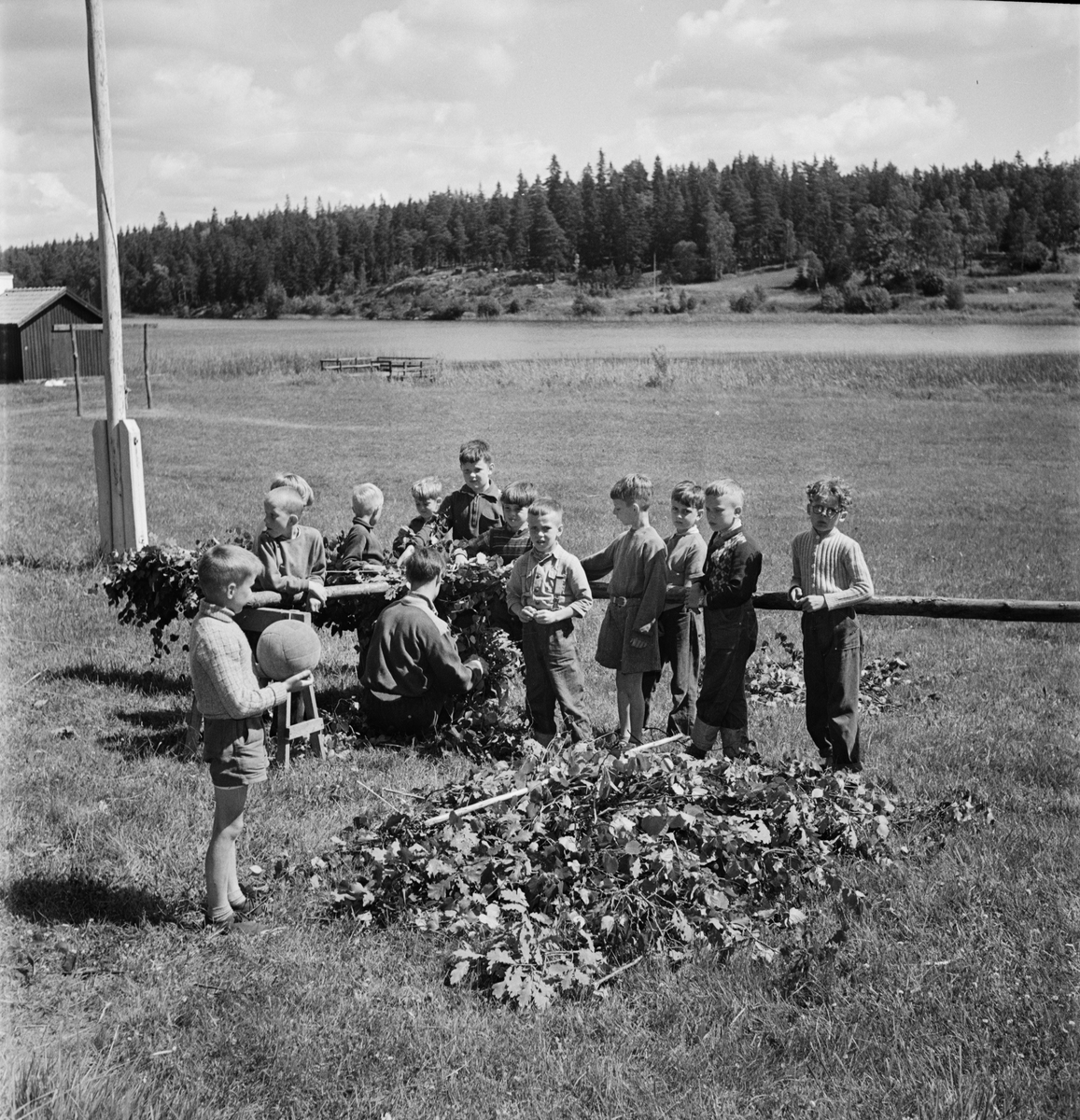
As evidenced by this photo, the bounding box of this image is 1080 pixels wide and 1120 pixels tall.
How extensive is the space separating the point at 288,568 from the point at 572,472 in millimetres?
18354

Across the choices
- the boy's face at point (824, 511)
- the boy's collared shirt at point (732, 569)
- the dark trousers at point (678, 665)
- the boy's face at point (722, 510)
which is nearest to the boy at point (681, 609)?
the dark trousers at point (678, 665)

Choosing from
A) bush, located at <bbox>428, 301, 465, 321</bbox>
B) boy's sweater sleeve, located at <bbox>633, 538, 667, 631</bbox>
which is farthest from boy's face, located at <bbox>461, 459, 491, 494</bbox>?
bush, located at <bbox>428, 301, 465, 321</bbox>

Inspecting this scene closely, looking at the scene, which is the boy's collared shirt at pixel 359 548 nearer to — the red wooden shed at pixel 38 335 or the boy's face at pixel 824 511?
the boy's face at pixel 824 511

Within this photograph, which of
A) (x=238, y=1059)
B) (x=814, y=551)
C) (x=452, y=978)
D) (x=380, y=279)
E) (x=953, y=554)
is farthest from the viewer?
(x=380, y=279)

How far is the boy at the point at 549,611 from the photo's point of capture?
773cm

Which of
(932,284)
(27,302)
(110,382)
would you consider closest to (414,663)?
(110,382)

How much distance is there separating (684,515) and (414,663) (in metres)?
2.11

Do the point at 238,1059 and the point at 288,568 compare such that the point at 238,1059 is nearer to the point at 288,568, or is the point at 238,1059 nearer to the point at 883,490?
the point at 288,568

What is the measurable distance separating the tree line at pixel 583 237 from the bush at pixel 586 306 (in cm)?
682

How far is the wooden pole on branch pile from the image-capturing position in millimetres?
12648

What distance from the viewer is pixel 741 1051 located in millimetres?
4578

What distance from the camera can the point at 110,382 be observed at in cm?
1321

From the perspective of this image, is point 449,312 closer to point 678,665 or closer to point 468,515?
point 468,515

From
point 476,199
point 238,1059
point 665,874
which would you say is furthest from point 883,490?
point 476,199
